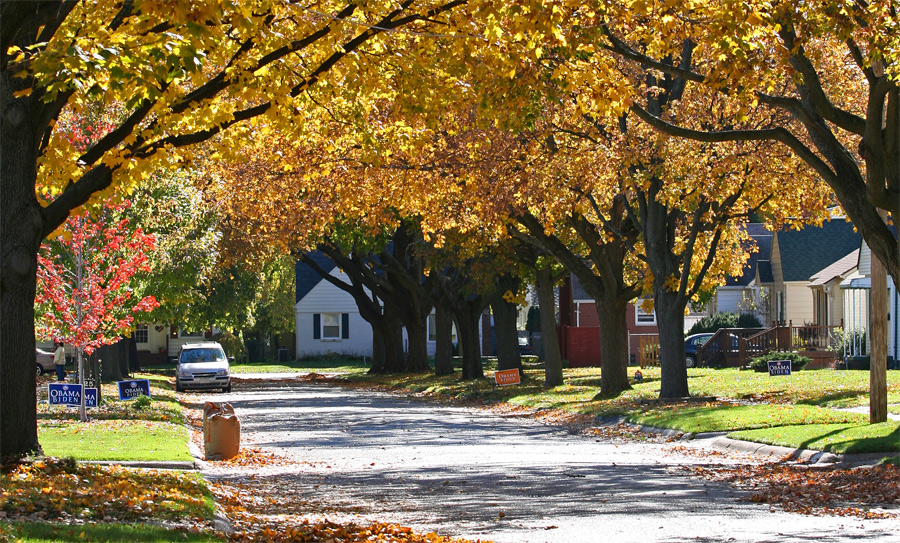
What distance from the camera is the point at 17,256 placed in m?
11.5

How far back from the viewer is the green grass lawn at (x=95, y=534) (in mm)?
8109

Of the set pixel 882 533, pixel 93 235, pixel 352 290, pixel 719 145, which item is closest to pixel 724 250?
pixel 719 145

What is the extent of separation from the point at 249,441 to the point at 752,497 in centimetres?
1086

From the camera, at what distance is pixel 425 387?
38.7 m

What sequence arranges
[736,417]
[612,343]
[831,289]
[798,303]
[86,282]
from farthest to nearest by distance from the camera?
1. [798,303]
2. [831,289]
3. [612,343]
4. [86,282]
5. [736,417]

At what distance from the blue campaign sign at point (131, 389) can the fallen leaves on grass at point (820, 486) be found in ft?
39.6

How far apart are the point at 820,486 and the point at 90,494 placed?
8294 mm

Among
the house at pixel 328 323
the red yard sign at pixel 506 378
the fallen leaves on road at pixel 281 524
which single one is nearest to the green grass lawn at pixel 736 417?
the red yard sign at pixel 506 378

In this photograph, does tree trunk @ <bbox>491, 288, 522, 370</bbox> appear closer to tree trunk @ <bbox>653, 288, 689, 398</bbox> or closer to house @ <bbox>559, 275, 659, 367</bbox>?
house @ <bbox>559, 275, 659, 367</bbox>

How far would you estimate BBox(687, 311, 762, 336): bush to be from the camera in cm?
4878

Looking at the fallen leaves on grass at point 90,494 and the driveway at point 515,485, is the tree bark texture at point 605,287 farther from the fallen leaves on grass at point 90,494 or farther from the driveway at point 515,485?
the fallen leaves on grass at point 90,494

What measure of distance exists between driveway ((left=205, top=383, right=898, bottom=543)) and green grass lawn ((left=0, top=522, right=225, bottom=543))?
2430 mm

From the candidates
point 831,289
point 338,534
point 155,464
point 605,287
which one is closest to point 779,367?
point 605,287

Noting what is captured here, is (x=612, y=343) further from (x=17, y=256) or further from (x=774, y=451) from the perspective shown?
(x=17, y=256)
